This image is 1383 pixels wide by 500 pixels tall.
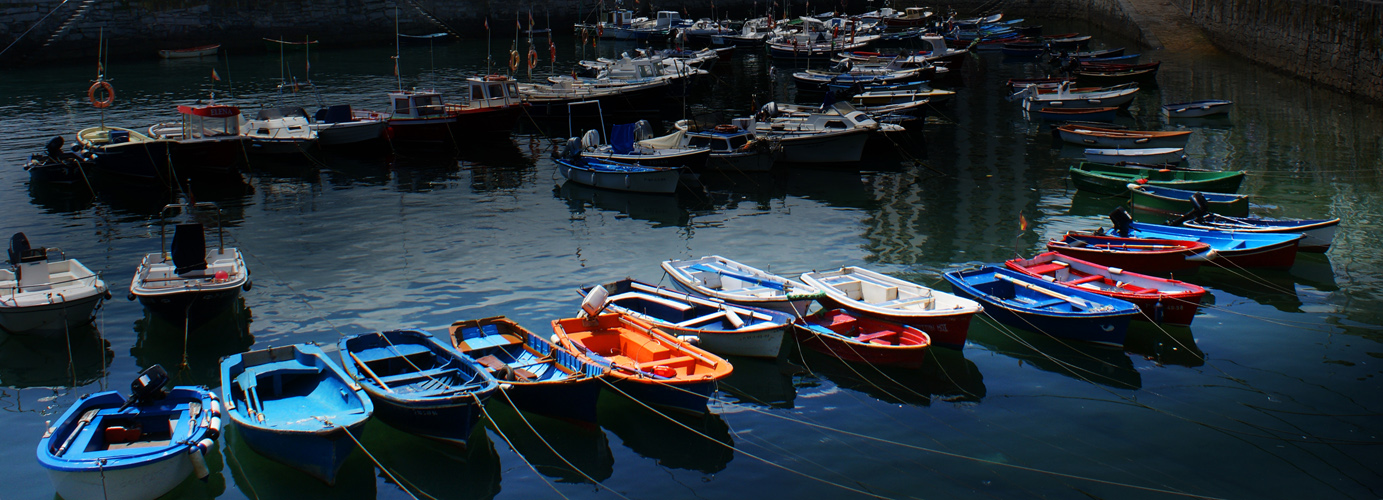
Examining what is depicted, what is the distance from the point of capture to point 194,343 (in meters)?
18.7

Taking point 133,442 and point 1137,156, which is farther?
point 1137,156

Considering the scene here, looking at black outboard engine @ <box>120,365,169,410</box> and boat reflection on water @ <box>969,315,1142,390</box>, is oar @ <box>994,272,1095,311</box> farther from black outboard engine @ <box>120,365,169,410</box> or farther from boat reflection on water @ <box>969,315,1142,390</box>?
black outboard engine @ <box>120,365,169,410</box>

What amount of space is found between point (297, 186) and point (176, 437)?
2156 cm

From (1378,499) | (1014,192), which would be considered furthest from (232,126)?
(1378,499)

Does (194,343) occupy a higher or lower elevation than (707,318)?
lower

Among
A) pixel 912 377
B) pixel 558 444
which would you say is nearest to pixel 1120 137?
pixel 912 377

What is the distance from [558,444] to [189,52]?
6647 cm

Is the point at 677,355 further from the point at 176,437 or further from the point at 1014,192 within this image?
the point at 1014,192

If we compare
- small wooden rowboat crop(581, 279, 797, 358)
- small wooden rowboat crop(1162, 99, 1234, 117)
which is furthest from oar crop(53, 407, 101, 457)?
small wooden rowboat crop(1162, 99, 1234, 117)

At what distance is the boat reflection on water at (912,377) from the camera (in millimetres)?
16078

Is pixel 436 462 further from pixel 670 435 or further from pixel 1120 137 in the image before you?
pixel 1120 137

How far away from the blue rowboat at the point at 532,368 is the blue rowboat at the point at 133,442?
161 inches

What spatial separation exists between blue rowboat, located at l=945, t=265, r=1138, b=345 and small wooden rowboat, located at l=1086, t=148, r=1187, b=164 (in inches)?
573

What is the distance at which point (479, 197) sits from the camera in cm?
3114
